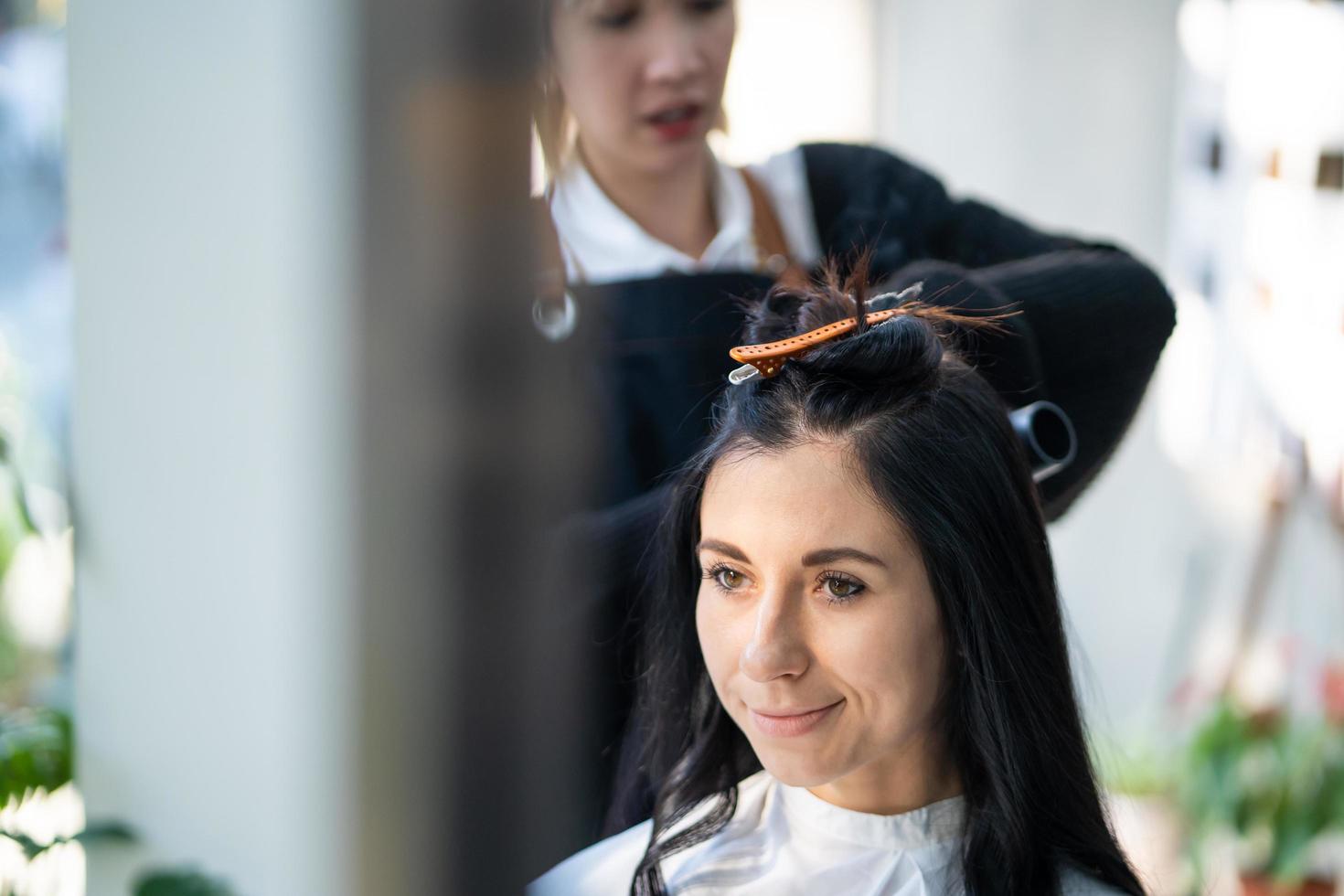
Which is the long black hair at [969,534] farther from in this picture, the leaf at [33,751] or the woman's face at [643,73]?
the leaf at [33,751]

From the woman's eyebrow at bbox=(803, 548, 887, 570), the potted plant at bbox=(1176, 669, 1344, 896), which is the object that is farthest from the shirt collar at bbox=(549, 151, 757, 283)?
the potted plant at bbox=(1176, 669, 1344, 896)

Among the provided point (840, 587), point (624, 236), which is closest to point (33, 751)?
point (624, 236)

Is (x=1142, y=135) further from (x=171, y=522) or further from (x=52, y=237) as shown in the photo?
(x=171, y=522)

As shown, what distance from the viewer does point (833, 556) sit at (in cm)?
63

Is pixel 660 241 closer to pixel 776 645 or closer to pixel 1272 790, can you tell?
pixel 776 645

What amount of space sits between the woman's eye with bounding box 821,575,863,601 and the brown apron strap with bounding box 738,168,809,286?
22 cm

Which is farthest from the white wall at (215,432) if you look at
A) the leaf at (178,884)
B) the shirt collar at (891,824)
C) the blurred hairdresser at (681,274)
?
the shirt collar at (891,824)

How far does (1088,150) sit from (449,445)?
1.99m

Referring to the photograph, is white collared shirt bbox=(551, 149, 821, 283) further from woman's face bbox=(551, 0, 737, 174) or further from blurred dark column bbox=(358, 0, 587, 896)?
blurred dark column bbox=(358, 0, 587, 896)

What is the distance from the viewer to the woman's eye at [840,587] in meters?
0.64

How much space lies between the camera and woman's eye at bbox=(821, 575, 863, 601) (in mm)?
636

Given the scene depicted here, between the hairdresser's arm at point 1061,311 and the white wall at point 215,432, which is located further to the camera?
the hairdresser's arm at point 1061,311

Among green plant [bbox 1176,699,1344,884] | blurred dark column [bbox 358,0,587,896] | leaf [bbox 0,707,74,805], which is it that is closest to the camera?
blurred dark column [bbox 358,0,587,896]

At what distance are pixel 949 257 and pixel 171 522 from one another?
541 mm
